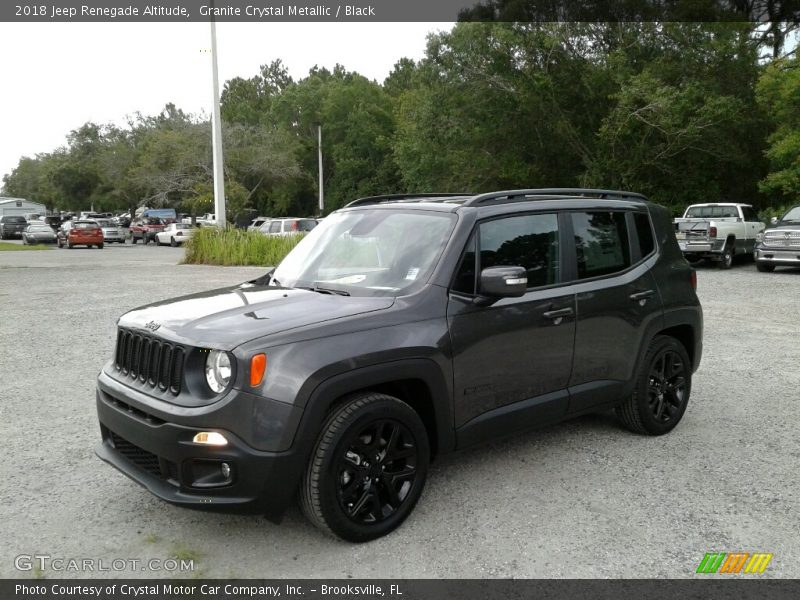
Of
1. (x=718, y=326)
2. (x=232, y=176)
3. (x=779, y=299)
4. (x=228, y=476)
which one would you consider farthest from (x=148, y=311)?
(x=232, y=176)

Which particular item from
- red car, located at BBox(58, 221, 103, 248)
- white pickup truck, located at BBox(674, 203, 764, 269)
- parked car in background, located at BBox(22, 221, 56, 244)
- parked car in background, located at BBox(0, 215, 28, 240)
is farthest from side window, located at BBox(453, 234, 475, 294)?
parked car in background, located at BBox(0, 215, 28, 240)

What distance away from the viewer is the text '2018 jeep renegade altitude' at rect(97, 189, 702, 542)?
11.2ft

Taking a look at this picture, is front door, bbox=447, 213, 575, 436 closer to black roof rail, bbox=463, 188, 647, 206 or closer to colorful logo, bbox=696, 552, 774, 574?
black roof rail, bbox=463, 188, 647, 206

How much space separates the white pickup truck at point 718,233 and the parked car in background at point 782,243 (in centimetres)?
116

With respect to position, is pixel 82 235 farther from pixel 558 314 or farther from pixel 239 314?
pixel 558 314

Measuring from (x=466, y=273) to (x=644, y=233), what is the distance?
1954mm

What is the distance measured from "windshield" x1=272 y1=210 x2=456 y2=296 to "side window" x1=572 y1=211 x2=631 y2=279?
1078mm

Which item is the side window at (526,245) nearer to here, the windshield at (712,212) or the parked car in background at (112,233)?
the windshield at (712,212)

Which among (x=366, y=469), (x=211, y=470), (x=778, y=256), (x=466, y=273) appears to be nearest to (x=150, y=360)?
(x=211, y=470)

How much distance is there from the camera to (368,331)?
12.1 feet

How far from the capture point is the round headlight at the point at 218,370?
3463 mm

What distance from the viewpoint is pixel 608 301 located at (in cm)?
493

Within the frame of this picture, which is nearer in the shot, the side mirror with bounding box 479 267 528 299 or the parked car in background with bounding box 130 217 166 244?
the side mirror with bounding box 479 267 528 299
